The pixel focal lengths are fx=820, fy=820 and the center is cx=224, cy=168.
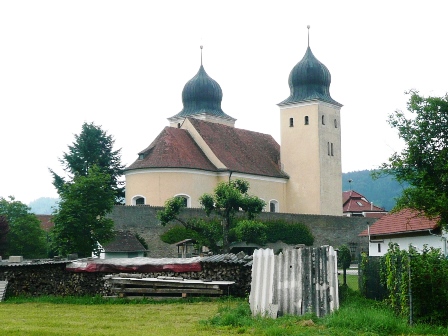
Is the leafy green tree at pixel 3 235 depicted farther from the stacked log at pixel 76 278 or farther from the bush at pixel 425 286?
the bush at pixel 425 286

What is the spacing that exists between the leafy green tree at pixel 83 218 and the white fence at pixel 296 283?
66.5 feet

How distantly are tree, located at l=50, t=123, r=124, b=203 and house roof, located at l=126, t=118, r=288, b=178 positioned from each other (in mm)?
7357

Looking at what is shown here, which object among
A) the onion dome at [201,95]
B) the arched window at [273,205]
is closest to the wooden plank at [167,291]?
the arched window at [273,205]

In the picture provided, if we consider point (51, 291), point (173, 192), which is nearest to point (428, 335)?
point (51, 291)

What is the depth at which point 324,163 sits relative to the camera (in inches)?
2918

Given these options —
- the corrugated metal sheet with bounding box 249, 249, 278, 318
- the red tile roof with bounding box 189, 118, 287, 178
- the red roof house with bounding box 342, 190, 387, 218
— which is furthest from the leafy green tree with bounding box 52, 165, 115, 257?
the red roof house with bounding box 342, 190, 387, 218

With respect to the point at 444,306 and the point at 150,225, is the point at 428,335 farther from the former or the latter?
the point at 150,225

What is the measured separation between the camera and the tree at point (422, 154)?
26.1 metres

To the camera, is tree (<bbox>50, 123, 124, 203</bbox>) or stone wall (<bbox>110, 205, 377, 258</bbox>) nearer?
stone wall (<bbox>110, 205, 377, 258</bbox>)

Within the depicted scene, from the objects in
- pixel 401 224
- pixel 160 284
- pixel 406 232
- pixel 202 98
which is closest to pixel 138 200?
pixel 202 98

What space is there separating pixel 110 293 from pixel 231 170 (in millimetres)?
41185

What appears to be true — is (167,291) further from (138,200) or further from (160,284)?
(138,200)

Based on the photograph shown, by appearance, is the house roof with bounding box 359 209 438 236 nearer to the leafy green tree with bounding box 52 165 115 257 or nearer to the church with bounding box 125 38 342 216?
the leafy green tree with bounding box 52 165 115 257

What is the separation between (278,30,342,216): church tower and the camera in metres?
73.2
